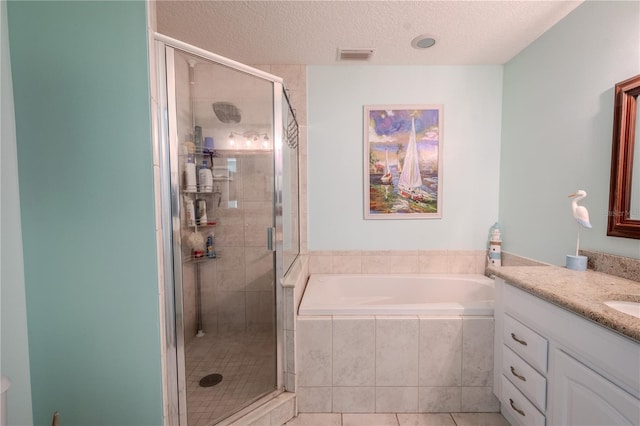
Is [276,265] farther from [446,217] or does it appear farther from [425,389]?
[446,217]

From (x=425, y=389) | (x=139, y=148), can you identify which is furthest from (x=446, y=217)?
(x=139, y=148)

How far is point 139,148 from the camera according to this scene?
95 cm

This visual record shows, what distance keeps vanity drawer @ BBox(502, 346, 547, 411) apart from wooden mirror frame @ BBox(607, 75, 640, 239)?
795 mm

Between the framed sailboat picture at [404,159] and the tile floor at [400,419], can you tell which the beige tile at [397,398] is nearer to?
the tile floor at [400,419]

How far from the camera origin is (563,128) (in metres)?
1.60

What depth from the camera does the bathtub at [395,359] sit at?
1487 mm

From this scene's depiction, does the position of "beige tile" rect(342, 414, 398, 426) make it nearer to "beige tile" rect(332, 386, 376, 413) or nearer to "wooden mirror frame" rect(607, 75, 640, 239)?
"beige tile" rect(332, 386, 376, 413)

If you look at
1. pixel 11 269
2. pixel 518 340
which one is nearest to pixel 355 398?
pixel 518 340

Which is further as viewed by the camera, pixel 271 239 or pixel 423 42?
pixel 423 42

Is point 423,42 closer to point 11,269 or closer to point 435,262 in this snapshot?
point 435,262

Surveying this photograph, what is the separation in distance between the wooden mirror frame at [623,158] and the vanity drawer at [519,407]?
93cm

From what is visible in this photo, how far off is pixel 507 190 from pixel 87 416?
9.45 feet

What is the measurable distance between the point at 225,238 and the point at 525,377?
5.56 ft

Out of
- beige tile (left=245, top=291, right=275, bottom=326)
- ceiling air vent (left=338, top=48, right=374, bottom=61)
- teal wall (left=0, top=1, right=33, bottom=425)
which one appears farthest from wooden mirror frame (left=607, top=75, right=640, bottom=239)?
teal wall (left=0, top=1, right=33, bottom=425)
